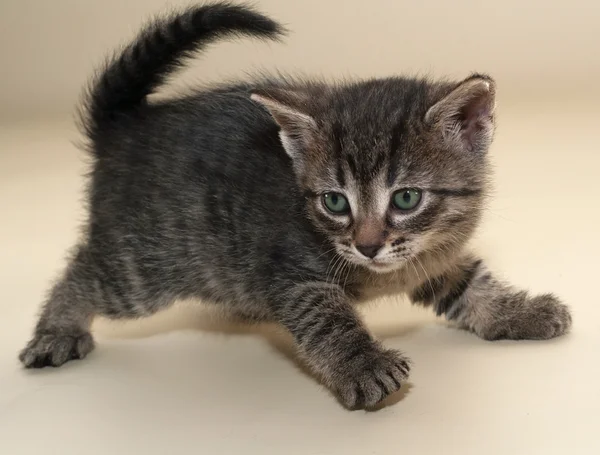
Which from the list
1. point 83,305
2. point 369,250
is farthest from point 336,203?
point 83,305

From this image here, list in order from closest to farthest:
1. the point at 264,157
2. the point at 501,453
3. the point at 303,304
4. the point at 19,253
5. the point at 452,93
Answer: the point at 501,453 → the point at 452,93 → the point at 303,304 → the point at 264,157 → the point at 19,253

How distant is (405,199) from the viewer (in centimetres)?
210

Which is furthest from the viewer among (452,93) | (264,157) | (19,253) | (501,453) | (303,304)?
(19,253)

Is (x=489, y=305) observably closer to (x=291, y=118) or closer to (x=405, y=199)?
(x=405, y=199)

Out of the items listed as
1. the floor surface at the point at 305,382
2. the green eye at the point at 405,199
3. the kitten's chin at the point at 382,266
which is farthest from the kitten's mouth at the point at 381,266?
the floor surface at the point at 305,382

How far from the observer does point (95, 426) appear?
209 cm

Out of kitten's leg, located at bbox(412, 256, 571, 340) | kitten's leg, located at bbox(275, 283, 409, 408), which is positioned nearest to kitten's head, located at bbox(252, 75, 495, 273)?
kitten's leg, located at bbox(275, 283, 409, 408)

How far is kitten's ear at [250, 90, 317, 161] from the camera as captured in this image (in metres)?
2.18

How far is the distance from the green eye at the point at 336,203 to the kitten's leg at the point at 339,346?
8.9 inches

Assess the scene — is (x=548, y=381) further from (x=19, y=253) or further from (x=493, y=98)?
(x=19, y=253)

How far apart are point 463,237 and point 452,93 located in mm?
432

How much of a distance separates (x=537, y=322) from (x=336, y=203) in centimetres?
71

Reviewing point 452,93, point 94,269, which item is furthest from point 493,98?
point 94,269

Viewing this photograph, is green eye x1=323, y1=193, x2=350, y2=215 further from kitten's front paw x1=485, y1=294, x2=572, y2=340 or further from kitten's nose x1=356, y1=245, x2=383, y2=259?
kitten's front paw x1=485, y1=294, x2=572, y2=340
